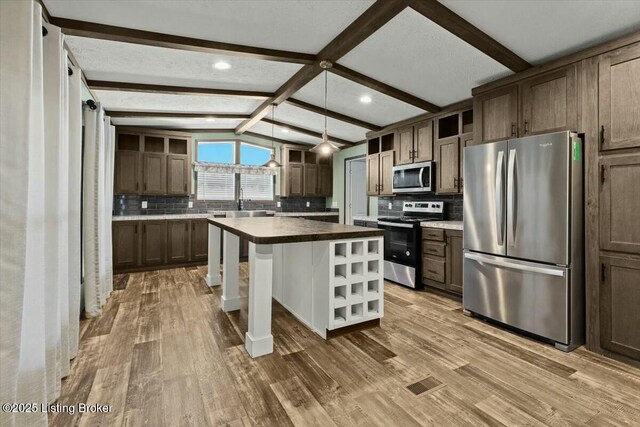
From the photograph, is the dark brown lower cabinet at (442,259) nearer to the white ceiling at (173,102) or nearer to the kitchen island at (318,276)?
the kitchen island at (318,276)

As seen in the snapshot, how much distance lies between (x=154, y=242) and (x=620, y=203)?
5.64 meters

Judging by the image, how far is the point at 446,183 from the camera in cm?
401

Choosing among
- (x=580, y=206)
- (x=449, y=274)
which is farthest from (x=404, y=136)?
(x=580, y=206)

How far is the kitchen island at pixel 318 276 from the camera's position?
2301 millimetres

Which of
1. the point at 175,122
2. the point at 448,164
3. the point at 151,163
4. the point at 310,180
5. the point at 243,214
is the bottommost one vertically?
the point at 243,214

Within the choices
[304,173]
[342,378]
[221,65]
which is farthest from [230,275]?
[304,173]

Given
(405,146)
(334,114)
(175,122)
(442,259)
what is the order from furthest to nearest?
1. (175,122)
2. (334,114)
3. (405,146)
4. (442,259)

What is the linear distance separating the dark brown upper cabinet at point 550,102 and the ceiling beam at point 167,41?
205 cm

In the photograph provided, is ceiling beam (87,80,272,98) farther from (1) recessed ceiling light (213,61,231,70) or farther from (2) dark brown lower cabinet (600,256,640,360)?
(2) dark brown lower cabinet (600,256,640,360)

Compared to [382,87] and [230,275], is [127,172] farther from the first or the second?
[382,87]

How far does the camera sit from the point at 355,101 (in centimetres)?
426

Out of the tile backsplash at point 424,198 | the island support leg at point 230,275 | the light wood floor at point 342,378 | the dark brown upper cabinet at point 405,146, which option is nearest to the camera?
the light wood floor at point 342,378

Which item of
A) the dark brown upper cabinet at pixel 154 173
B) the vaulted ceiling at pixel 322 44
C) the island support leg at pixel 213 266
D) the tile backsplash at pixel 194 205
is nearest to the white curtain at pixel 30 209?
the vaulted ceiling at pixel 322 44

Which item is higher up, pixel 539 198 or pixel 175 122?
pixel 175 122
